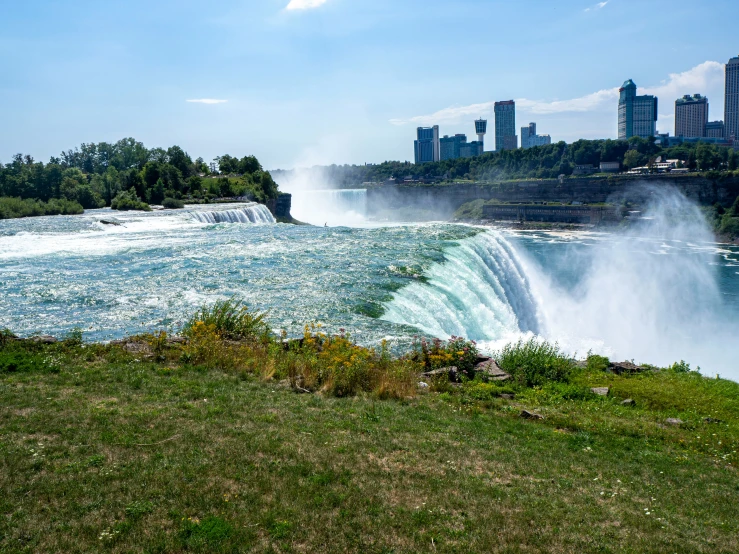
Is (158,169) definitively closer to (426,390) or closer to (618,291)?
(618,291)

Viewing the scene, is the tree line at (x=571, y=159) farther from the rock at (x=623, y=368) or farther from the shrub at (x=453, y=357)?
the shrub at (x=453, y=357)

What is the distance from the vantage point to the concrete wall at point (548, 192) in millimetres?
63719

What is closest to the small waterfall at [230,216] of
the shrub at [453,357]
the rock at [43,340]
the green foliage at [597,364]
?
the rock at [43,340]

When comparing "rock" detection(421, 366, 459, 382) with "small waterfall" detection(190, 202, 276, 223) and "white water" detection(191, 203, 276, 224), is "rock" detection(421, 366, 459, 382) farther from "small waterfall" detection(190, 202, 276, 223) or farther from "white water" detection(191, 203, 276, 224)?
"small waterfall" detection(190, 202, 276, 223)

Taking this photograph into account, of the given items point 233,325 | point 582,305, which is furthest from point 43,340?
point 582,305

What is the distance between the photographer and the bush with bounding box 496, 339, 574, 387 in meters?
10.6

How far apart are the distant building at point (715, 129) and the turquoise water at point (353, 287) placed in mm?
187854

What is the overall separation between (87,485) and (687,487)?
19.5ft

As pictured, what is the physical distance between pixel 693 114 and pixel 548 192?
507ft

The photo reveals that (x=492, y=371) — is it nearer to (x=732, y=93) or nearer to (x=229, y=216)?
(x=229, y=216)

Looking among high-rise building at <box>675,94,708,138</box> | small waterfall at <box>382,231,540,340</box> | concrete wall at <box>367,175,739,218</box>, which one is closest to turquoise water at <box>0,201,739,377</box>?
small waterfall at <box>382,231,540,340</box>

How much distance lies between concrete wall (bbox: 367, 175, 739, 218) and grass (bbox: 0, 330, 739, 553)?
208 feet

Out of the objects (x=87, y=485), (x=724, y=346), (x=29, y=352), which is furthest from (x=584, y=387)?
(x=724, y=346)

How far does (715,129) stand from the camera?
195m
